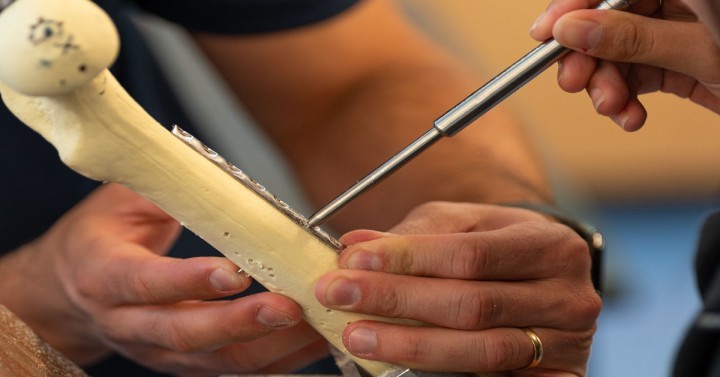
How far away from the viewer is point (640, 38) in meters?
0.48

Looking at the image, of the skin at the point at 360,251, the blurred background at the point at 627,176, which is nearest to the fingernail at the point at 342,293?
the skin at the point at 360,251

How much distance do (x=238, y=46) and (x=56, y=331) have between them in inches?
15.2

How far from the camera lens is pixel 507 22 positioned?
2371 millimetres

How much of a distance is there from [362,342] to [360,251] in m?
0.05

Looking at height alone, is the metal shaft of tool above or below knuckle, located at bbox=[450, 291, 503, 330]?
above

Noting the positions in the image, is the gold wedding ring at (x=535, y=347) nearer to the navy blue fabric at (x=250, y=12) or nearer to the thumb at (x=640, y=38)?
the thumb at (x=640, y=38)

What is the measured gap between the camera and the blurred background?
195cm

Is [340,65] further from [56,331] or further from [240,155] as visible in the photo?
[56,331]

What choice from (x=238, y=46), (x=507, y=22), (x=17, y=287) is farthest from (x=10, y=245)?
(x=507, y=22)

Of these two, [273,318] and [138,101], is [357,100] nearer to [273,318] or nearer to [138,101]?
[138,101]

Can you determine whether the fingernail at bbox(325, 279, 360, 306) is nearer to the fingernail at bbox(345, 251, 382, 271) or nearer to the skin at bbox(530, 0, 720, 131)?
the fingernail at bbox(345, 251, 382, 271)

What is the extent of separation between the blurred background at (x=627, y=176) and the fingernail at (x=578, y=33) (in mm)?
1430

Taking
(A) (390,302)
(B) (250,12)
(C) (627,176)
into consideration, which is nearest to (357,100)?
(B) (250,12)

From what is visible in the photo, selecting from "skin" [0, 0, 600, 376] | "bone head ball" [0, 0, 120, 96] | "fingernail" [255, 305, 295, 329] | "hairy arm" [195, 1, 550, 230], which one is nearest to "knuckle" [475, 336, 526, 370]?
"skin" [0, 0, 600, 376]
